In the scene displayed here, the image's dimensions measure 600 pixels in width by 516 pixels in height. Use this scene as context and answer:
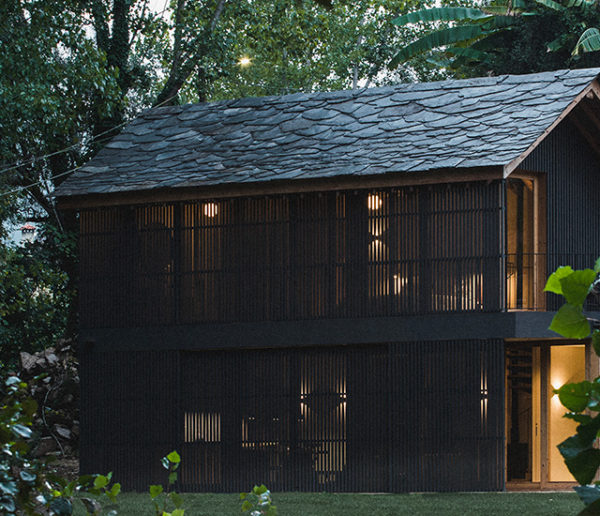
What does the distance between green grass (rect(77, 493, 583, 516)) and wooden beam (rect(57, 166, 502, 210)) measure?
4253 mm

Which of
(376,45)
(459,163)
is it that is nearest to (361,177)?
(459,163)

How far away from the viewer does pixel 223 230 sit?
639 inches

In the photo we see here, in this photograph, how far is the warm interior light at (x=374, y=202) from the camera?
50.7 feet

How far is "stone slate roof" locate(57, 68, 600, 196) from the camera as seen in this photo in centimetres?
1514

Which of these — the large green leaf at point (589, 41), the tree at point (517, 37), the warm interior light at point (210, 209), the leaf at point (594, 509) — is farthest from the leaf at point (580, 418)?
the large green leaf at point (589, 41)

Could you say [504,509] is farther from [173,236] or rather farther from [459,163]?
[173,236]

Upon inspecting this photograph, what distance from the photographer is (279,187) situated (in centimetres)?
1548

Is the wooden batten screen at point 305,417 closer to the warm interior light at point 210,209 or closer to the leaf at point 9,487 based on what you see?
the warm interior light at point 210,209

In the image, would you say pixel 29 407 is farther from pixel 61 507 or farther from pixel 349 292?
pixel 349 292

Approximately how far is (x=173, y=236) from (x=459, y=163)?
15.2 ft

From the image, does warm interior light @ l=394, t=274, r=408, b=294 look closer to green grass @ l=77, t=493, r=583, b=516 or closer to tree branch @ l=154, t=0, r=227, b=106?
green grass @ l=77, t=493, r=583, b=516

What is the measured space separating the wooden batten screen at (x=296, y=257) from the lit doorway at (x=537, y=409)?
2003 millimetres

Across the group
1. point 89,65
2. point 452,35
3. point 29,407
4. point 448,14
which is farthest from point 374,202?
point 448,14

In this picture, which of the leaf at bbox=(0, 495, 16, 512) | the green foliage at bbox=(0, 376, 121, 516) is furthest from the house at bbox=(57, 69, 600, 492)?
the leaf at bbox=(0, 495, 16, 512)
